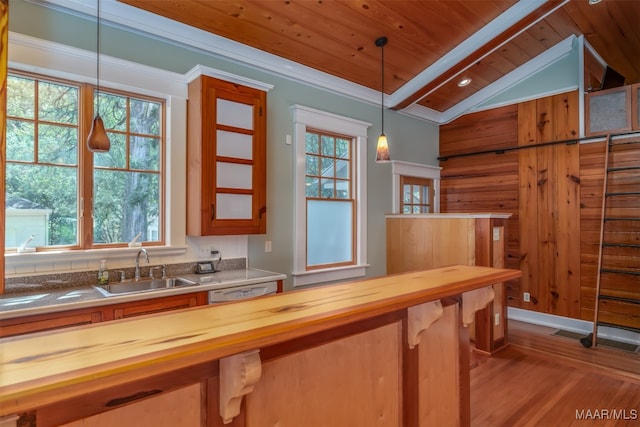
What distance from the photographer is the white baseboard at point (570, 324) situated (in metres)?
3.87

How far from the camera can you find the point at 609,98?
3.97 meters

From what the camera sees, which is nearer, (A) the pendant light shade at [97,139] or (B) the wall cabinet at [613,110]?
(A) the pendant light shade at [97,139]

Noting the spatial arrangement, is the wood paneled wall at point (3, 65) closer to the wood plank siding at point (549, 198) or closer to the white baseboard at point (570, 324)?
the wood plank siding at point (549, 198)

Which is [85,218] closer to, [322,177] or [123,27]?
[123,27]

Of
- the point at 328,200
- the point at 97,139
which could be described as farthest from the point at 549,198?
the point at 97,139

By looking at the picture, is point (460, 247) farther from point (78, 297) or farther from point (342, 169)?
point (78, 297)

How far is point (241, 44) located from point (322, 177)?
62.3 inches

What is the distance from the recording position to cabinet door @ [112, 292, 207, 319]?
216cm

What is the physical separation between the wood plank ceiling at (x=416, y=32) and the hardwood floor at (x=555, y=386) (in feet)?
10.4

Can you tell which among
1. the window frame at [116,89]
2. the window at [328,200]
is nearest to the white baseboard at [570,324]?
the window at [328,200]

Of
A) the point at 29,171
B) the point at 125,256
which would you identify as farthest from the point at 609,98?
the point at 29,171

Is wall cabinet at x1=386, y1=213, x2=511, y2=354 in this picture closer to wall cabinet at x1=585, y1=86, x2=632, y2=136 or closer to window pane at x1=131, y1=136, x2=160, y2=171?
wall cabinet at x1=585, y1=86, x2=632, y2=136

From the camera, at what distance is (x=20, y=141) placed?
7.89 feet

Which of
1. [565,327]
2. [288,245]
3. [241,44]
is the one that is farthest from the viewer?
[565,327]
